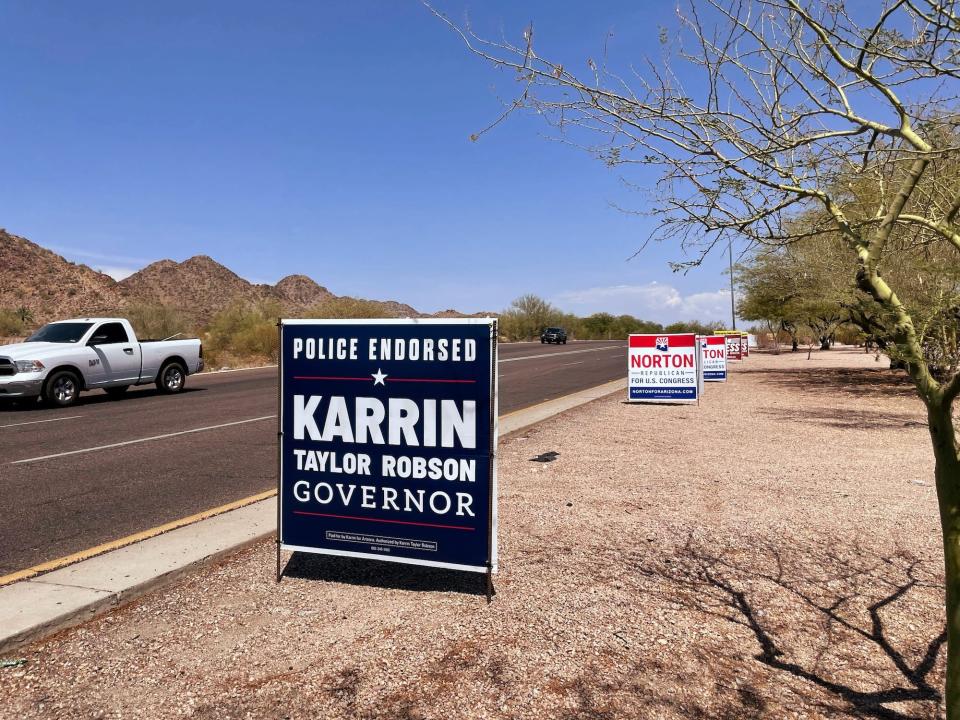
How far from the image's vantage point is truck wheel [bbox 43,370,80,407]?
14.6 m

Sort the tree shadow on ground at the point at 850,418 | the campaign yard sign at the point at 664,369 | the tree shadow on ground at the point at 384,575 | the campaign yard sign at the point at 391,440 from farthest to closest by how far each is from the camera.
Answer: the campaign yard sign at the point at 664,369, the tree shadow on ground at the point at 850,418, the tree shadow on ground at the point at 384,575, the campaign yard sign at the point at 391,440

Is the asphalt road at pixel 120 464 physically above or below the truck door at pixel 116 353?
below

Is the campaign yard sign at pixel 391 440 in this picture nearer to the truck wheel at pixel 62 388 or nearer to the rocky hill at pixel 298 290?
the truck wheel at pixel 62 388

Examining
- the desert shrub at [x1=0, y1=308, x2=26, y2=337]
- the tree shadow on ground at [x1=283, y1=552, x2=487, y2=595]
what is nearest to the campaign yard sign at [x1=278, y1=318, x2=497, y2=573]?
the tree shadow on ground at [x1=283, y1=552, x2=487, y2=595]

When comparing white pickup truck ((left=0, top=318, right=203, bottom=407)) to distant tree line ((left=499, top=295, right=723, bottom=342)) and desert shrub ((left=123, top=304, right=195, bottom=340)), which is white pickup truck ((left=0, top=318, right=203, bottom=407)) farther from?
distant tree line ((left=499, top=295, right=723, bottom=342))

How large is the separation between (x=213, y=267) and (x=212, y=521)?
100 meters

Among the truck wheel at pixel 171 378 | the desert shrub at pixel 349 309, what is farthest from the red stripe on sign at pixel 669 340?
the desert shrub at pixel 349 309

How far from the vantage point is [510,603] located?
4035 mm

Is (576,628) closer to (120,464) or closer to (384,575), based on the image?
(384,575)

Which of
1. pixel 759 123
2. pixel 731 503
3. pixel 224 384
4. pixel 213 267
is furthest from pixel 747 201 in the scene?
pixel 213 267

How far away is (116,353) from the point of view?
52.4ft

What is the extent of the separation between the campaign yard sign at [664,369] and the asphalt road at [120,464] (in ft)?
7.69

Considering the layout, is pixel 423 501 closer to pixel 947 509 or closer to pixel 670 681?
pixel 670 681

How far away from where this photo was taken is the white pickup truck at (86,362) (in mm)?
14273
